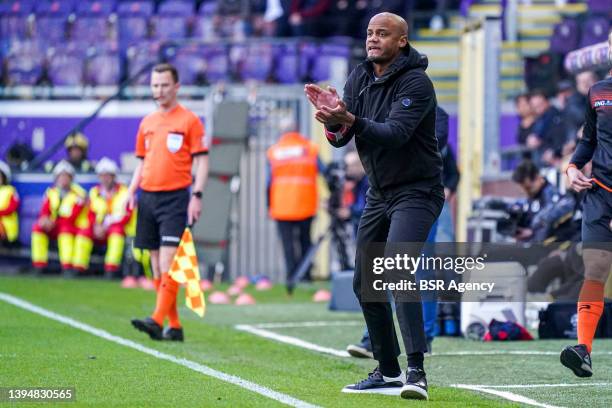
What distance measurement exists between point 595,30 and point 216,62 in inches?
265

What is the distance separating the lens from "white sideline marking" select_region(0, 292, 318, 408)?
284 inches

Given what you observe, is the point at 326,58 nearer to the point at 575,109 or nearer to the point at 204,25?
the point at 204,25

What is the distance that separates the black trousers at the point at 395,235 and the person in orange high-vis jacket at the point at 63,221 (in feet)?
40.9

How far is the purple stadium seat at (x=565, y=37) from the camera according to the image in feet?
65.3

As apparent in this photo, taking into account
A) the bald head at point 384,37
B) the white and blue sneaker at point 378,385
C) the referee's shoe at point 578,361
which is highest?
the bald head at point 384,37

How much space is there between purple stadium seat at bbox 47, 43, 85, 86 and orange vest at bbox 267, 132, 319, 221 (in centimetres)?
670

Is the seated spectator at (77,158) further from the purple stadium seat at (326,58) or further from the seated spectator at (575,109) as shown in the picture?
the seated spectator at (575,109)

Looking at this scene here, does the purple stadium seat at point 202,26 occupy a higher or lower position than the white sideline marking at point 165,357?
higher

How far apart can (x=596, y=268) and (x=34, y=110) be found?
54.0ft

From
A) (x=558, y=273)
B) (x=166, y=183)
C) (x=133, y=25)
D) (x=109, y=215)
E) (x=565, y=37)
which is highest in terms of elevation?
(x=133, y=25)

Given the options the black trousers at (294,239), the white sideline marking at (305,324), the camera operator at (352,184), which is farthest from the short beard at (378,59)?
the black trousers at (294,239)

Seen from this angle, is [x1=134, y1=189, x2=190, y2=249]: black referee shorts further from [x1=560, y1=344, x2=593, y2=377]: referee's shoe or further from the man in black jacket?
[x1=560, y1=344, x2=593, y2=377]: referee's shoe

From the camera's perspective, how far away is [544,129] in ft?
58.7

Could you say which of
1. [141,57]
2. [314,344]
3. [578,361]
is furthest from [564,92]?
[578,361]
